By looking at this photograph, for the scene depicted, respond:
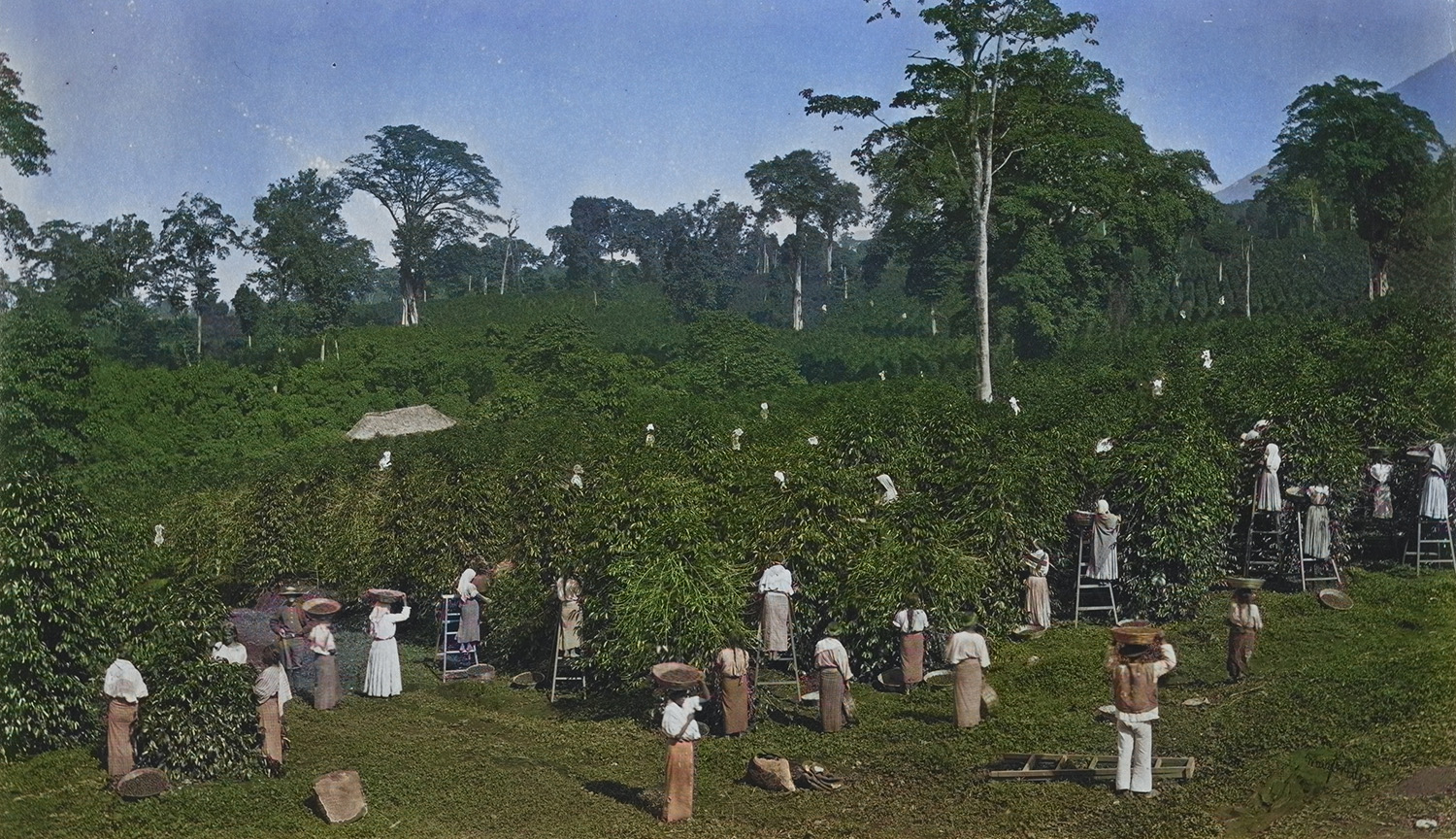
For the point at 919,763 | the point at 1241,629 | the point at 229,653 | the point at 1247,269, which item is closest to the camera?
the point at 919,763

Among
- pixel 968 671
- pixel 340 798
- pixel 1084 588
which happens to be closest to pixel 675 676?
pixel 340 798

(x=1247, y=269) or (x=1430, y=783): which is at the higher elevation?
(x=1247, y=269)

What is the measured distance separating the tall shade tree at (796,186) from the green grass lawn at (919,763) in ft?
167

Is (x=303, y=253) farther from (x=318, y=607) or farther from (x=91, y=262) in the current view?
(x=318, y=607)

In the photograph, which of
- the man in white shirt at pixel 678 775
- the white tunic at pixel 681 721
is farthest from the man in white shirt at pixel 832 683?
the white tunic at pixel 681 721

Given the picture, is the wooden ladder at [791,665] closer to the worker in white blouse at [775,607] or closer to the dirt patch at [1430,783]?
the worker in white blouse at [775,607]

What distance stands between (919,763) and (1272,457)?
27.6 feet

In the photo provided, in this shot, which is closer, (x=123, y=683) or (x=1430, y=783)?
(x=1430, y=783)

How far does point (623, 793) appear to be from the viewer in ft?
44.2

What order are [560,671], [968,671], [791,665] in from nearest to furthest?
[968,671], [791,665], [560,671]

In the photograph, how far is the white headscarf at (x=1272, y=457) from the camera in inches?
734

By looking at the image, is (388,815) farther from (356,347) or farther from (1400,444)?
(356,347)

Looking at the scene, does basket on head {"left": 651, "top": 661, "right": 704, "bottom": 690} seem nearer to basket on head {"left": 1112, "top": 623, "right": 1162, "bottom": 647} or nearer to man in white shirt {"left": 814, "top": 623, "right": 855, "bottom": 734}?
man in white shirt {"left": 814, "top": 623, "right": 855, "bottom": 734}

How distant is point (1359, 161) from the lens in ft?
116
